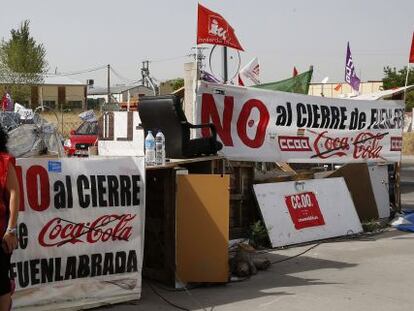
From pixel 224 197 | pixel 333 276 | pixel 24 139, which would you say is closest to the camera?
pixel 24 139

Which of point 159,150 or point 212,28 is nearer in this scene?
point 159,150

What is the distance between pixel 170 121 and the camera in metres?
7.71

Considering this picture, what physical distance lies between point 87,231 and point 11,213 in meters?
1.50

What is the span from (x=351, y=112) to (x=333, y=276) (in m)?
5.09

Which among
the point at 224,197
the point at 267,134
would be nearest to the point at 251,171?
→ the point at 267,134

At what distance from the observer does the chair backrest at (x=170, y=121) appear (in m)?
7.62

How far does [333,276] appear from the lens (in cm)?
741

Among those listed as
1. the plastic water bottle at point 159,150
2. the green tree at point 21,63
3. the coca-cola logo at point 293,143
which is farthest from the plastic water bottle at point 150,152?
the green tree at point 21,63

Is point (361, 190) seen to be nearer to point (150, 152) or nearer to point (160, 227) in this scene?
point (160, 227)

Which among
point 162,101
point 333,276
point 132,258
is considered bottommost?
point 333,276

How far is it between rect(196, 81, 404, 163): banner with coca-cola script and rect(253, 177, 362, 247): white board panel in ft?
2.24

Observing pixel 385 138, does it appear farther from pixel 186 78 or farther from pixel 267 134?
pixel 186 78

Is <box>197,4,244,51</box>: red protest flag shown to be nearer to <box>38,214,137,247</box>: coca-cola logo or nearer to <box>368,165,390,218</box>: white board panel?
<box>368,165,390,218</box>: white board panel

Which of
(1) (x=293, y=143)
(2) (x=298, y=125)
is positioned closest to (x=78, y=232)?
(1) (x=293, y=143)
